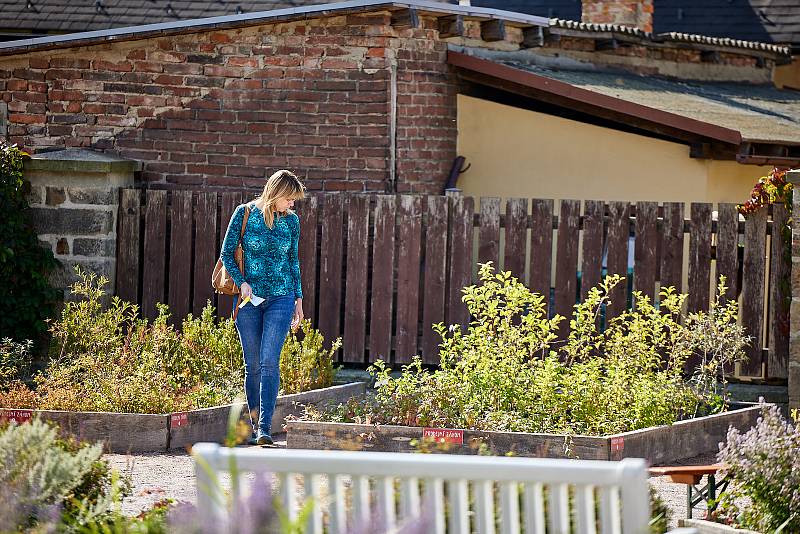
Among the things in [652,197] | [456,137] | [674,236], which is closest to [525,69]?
[456,137]

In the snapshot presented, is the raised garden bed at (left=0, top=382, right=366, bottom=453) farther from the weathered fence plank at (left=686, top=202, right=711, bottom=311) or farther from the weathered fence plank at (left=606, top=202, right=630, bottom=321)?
the weathered fence plank at (left=686, top=202, right=711, bottom=311)

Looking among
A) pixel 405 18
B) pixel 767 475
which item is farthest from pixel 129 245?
pixel 767 475

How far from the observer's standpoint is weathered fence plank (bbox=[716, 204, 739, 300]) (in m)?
9.87

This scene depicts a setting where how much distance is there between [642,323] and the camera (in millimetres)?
8305

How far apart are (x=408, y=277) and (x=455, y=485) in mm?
7147

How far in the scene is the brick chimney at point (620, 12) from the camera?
17.8m

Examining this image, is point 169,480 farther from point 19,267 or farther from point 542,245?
point 542,245

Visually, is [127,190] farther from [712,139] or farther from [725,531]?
[725,531]

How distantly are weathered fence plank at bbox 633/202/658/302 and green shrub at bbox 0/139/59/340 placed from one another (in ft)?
15.4

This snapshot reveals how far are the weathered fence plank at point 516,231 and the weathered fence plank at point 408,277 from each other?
28.2 inches

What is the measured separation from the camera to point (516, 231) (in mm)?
10383

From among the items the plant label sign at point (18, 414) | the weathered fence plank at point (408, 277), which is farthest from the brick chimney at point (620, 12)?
the plant label sign at point (18, 414)

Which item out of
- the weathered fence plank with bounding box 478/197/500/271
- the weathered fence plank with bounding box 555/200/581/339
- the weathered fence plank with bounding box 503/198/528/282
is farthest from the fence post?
the weathered fence plank with bounding box 478/197/500/271

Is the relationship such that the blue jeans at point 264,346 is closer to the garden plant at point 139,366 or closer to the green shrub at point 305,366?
the garden plant at point 139,366
